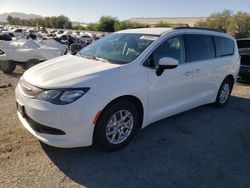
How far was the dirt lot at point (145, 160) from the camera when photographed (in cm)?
363

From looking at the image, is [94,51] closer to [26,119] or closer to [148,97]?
[148,97]

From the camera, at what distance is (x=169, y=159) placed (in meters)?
4.23

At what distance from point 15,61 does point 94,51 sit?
6.33 meters

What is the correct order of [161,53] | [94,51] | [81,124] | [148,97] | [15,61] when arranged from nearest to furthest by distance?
[81,124]
[148,97]
[161,53]
[94,51]
[15,61]

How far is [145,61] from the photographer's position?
4.55m

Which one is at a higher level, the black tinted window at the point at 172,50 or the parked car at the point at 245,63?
the black tinted window at the point at 172,50

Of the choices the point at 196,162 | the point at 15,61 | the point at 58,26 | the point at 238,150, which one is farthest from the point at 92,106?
the point at 58,26

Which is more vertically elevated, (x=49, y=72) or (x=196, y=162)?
(x=49, y=72)

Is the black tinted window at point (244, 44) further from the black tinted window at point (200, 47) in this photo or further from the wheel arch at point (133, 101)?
the wheel arch at point (133, 101)

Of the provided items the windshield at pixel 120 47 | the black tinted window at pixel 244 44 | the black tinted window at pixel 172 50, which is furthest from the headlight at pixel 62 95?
the black tinted window at pixel 244 44

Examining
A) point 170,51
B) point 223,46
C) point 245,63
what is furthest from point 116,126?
point 245,63

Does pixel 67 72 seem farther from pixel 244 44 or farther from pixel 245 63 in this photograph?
pixel 244 44

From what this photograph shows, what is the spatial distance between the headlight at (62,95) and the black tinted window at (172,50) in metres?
1.44

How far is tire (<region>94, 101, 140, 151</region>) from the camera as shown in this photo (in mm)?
4031
